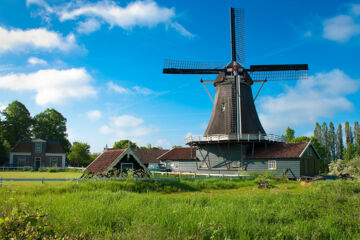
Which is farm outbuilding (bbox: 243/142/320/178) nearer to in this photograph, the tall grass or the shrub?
the shrub

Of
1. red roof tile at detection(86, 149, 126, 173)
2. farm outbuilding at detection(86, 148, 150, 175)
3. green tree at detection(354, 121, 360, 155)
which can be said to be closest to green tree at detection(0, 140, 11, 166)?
red roof tile at detection(86, 149, 126, 173)

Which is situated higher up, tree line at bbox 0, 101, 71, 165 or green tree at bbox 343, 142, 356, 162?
tree line at bbox 0, 101, 71, 165

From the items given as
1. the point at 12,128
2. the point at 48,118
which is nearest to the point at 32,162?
the point at 12,128

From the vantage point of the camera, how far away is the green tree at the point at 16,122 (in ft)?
153

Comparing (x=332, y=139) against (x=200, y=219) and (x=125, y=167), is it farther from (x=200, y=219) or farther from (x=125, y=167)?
(x=200, y=219)

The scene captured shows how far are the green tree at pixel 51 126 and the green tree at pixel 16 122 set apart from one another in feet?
7.03

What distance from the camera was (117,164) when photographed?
1517 cm

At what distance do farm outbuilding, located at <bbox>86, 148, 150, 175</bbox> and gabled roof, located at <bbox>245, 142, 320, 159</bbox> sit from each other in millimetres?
13178

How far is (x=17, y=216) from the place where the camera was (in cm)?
475

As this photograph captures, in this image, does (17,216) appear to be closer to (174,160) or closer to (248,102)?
(248,102)

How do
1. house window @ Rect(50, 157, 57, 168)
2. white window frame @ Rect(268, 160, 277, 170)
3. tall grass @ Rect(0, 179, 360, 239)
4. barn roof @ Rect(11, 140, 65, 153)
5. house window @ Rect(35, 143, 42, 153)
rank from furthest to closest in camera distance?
house window @ Rect(50, 157, 57, 168) < house window @ Rect(35, 143, 42, 153) < barn roof @ Rect(11, 140, 65, 153) < white window frame @ Rect(268, 160, 277, 170) < tall grass @ Rect(0, 179, 360, 239)

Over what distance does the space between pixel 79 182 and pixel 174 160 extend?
19.7 metres

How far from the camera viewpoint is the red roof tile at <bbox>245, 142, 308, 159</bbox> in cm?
2408

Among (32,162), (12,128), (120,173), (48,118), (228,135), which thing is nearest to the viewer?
(120,173)
